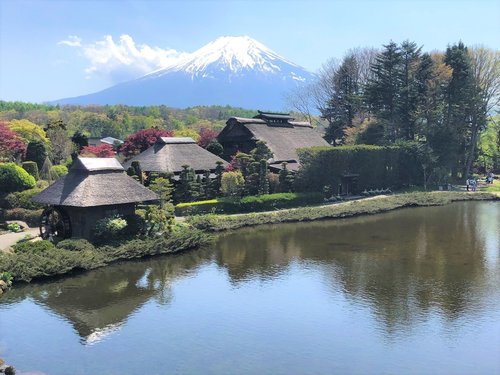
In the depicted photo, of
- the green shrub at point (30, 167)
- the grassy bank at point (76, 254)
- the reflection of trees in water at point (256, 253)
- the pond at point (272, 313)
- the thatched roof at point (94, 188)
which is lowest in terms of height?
the pond at point (272, 313)

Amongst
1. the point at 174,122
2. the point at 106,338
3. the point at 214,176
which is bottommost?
the point at 106,338

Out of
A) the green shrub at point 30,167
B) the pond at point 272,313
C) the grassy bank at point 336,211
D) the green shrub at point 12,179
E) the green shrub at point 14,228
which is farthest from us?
the green shrub at point 30,167

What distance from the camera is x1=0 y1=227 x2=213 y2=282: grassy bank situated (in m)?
23.1

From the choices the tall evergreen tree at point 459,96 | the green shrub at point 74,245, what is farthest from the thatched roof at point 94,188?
the tall evergreen tree at point 459,96

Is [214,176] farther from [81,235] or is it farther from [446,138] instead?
[446,138]

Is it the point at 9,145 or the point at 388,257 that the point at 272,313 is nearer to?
the point at 388,257

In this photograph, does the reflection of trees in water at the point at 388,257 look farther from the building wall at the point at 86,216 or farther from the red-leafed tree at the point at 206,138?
the red-leafed tree at the point at 206,138

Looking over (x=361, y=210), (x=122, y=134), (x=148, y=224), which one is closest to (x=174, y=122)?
(x=122, y=134)

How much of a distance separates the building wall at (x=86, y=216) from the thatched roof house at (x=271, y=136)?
79.3 ft

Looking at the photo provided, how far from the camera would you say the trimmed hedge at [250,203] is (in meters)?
39.0

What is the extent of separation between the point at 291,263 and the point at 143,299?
9.43m

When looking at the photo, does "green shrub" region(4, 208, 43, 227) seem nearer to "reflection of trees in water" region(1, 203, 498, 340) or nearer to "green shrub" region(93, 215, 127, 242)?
"green shrub" region(93, 215, 127, 242)

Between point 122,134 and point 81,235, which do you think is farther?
point 122,134

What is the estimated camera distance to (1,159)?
47.9 m
